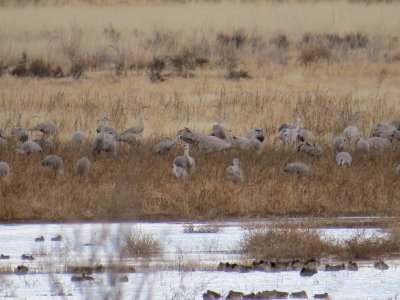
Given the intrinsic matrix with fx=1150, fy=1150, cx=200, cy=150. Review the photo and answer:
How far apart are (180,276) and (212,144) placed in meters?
8.06

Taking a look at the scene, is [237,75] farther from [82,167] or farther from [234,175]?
[234,175]

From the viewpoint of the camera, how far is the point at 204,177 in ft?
50.2

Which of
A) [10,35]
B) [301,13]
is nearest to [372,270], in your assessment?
[10,35]

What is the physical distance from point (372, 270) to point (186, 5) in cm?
3729

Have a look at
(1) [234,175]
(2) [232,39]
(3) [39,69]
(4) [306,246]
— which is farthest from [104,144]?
(2) [232,39]

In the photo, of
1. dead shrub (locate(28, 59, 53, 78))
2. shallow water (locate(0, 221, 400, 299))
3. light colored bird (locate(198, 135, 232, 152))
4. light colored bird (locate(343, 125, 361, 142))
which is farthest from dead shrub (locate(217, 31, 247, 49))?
shallow water (locate(0, 221, 400, 299))

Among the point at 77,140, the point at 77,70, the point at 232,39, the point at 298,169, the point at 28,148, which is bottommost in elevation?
the point at 298,169

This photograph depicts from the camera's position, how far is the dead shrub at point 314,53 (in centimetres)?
3130

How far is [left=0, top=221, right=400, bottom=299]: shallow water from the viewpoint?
877 cm

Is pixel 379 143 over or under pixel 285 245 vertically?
over

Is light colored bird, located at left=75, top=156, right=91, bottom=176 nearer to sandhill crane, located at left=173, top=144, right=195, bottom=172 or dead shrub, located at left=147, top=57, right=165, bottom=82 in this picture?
sandhill crane, located at left=173, top=144, right=195, bottom=172

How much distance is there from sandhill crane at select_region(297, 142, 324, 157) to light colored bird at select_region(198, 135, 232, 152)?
117cm

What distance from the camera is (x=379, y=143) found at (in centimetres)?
1781

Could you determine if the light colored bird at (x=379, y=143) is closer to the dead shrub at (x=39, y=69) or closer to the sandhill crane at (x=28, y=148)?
the sandhill crane at (x=28, y=148)
